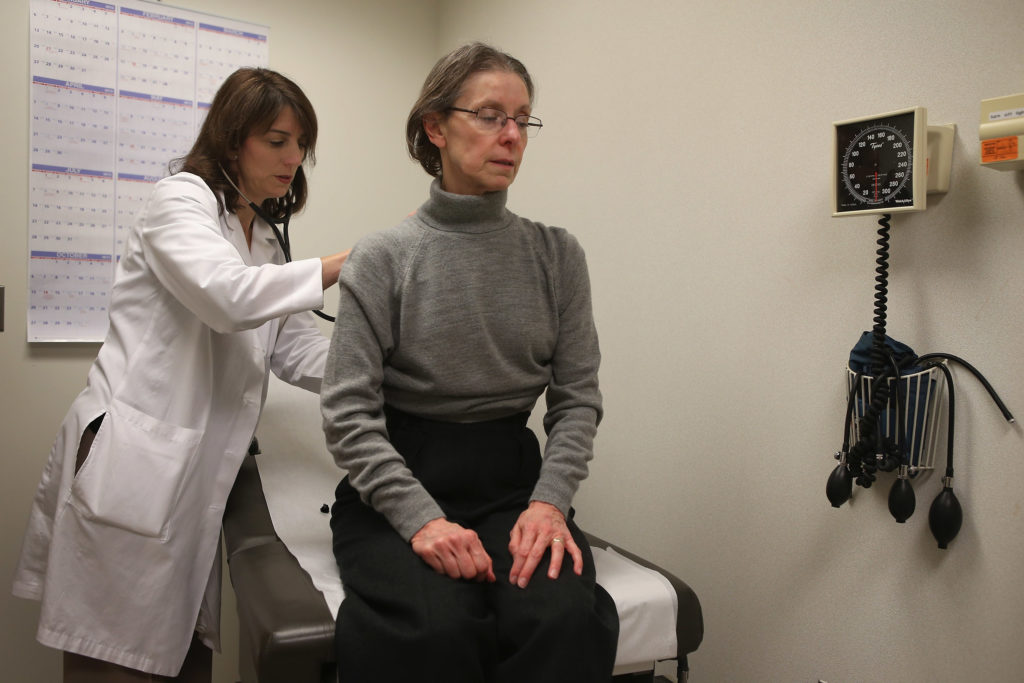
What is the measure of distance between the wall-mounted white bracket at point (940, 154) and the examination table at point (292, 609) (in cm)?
70

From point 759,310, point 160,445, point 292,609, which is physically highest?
point 759,310

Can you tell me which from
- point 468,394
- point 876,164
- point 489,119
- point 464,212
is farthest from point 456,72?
point 876,164

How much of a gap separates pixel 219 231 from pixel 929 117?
1.18 m

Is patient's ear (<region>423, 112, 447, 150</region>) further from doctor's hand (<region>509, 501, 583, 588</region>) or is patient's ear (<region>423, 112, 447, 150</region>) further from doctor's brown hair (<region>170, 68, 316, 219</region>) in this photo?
doctor's hand (<region>509, 501, 583, 588</region>)

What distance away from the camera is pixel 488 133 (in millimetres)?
1177

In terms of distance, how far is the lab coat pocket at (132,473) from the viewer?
1305mm

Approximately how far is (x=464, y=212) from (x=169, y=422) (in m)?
0.65

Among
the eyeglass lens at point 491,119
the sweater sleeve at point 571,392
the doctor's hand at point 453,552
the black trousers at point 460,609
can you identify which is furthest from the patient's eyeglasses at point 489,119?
the doctor's hand at point 453,552

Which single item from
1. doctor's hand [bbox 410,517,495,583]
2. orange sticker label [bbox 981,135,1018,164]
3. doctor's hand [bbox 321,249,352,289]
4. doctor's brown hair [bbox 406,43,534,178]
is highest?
doctor's brown hair [bbox 406,43,534,178]

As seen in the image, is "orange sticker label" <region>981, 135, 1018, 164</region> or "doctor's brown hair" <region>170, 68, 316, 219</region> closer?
"orange sticker label" <region>981, 135, 1018, 164</region>

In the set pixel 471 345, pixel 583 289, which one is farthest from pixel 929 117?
pixel 471 345

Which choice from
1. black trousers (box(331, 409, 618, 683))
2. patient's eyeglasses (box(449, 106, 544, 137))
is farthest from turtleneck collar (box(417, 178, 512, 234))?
black trousers (box(331, 409, 618, 683))

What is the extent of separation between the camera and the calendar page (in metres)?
1.96

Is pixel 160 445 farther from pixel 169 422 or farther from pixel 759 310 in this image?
pixel 759 310
